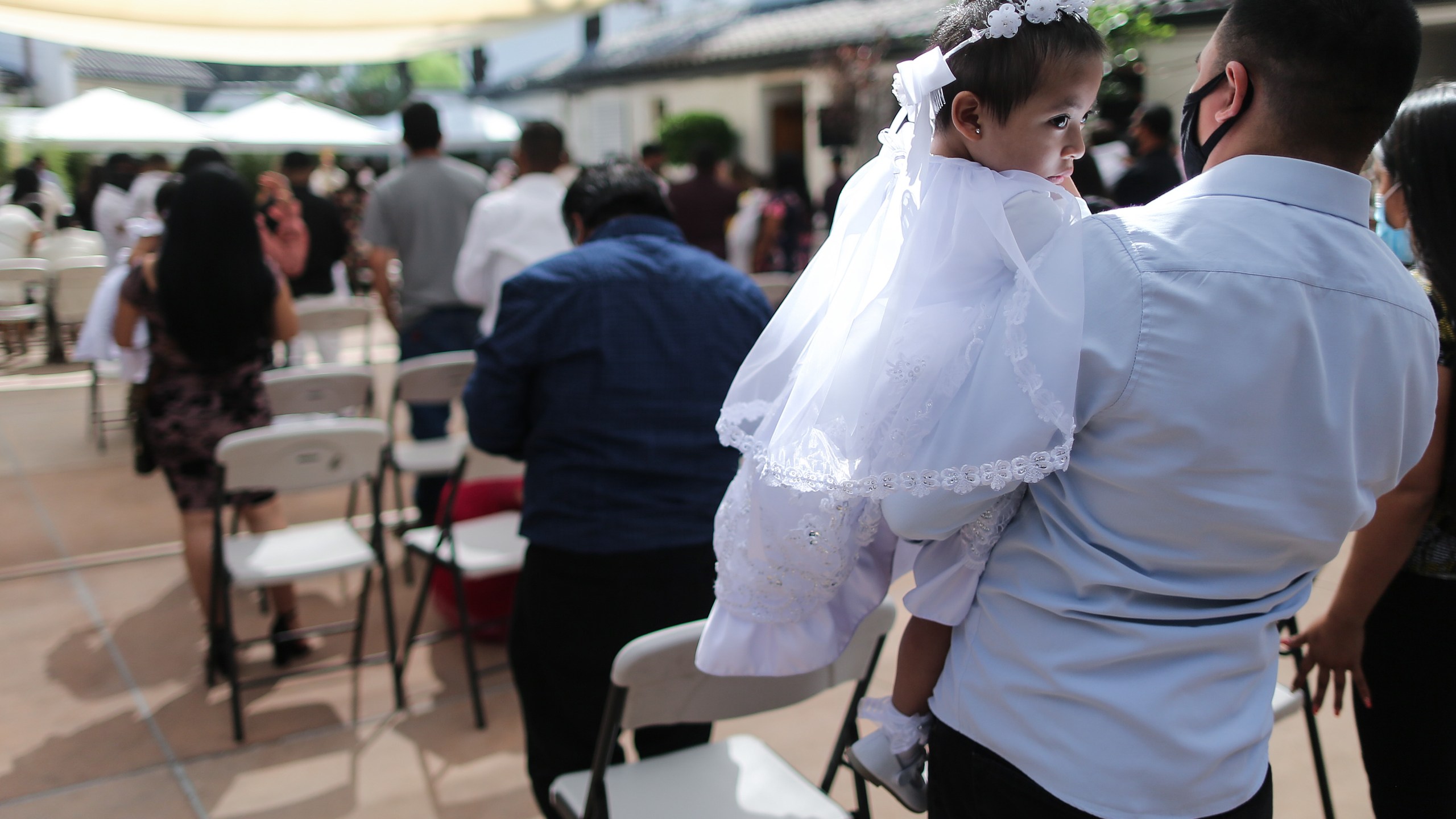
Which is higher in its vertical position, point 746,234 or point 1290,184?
point 1290,184

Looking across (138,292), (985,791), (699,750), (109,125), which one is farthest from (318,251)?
(985,791)

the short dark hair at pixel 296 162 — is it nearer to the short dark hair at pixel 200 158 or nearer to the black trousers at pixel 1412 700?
the short dark hair at pixel 200 158

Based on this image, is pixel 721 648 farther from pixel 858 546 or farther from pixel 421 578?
pixel 421 578

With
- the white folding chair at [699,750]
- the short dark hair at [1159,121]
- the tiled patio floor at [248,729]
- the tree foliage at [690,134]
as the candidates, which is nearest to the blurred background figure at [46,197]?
the tiled patio floor at [248,729]

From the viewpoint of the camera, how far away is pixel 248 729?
3.21 metres

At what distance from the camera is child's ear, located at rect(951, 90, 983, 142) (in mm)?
1120

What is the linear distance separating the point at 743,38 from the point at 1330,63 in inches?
680

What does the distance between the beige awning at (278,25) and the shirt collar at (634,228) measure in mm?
1920

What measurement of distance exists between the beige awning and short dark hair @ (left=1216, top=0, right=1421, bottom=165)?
3.26 m

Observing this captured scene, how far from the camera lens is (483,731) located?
3.19m

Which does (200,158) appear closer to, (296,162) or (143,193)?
(296,162)

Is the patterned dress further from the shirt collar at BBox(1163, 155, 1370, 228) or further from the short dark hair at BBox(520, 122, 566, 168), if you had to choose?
the shirt collar at BBox(1163, 155, 1370, 228)

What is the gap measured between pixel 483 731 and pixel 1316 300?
9.10ft

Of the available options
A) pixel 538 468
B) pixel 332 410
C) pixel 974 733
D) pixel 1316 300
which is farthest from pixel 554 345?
pixel 332 410
